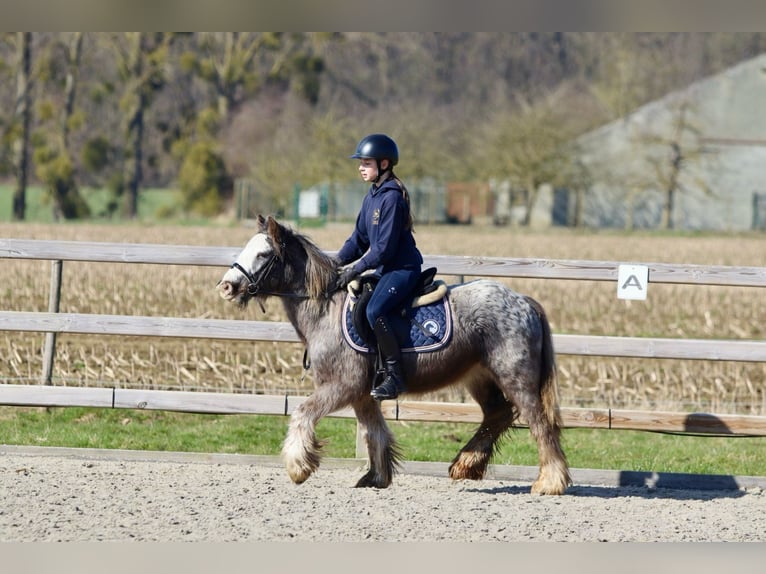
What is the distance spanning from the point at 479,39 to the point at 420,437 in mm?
72696

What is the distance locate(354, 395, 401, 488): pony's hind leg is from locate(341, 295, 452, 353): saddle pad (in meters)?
0.55

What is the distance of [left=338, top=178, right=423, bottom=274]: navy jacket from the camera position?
7.07m

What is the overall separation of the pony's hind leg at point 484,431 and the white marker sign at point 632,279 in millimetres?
1281

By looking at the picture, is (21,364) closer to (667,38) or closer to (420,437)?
(420,437)

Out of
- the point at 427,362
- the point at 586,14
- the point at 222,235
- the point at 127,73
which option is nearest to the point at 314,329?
the point at 427,362

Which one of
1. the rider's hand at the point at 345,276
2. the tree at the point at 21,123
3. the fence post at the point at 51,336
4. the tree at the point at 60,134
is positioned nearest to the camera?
the rider's hand at the point at 345,276

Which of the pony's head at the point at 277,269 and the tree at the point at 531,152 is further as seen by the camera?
the tree at the point at 531,152

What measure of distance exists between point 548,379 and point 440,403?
106cm

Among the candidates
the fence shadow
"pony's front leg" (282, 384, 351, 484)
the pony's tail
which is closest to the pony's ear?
"pony's front leg" (282, 384, 351, 484)

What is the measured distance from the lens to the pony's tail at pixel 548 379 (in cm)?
759

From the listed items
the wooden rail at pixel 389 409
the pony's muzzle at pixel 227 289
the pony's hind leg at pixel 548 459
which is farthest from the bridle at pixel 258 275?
the pony's hind leg at pixel 548 459

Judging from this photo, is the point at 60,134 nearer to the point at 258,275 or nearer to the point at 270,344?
the point at 270,344

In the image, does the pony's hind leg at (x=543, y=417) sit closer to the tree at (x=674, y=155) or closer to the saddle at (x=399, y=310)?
the saddle at (x=399, y=310)

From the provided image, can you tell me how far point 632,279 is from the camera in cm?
836
